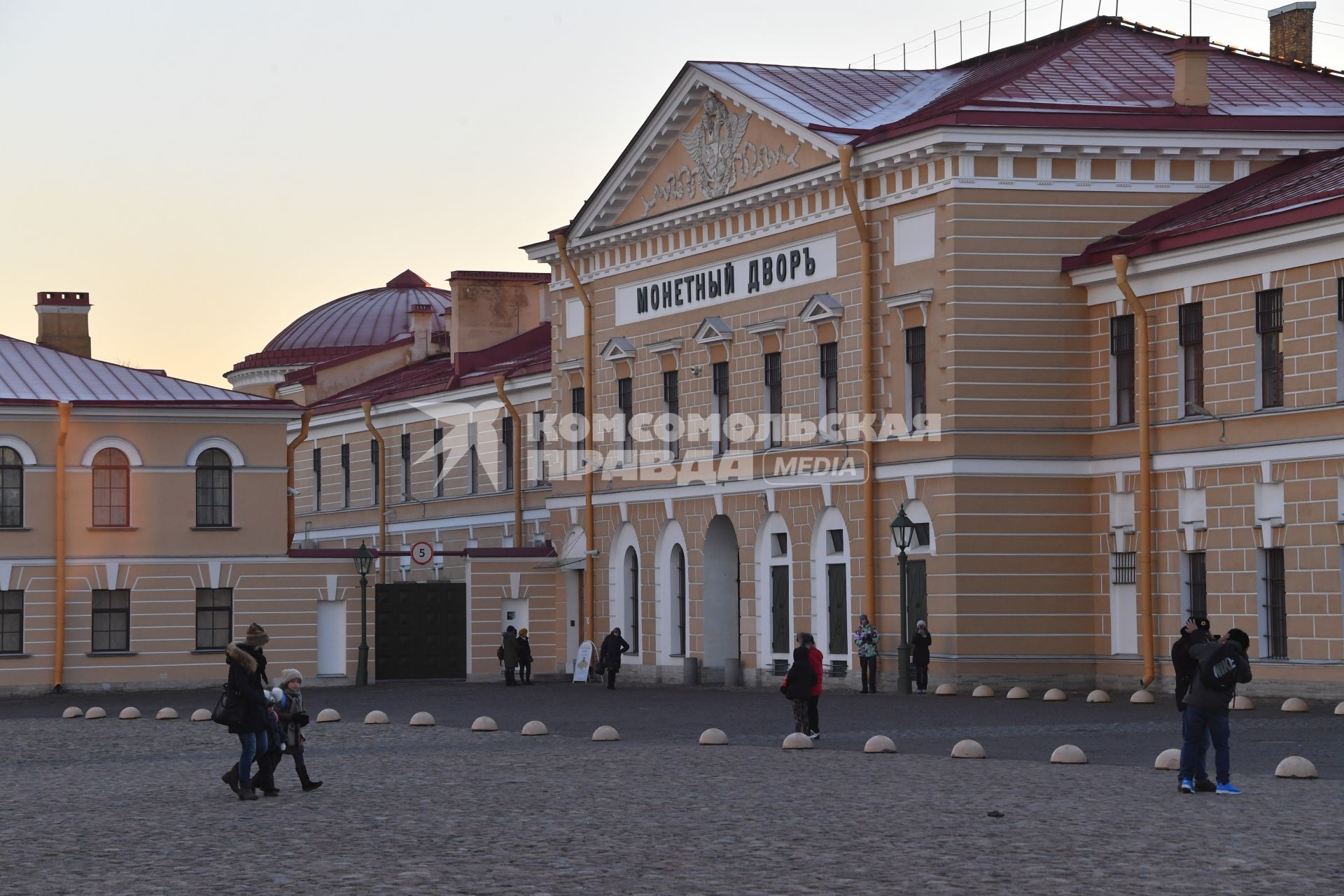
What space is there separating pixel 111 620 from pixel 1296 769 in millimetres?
30961

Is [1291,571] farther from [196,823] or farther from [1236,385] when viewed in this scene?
[196,823]

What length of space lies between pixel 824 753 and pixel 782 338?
19.3m

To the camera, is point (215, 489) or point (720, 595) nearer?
point (720, 595)

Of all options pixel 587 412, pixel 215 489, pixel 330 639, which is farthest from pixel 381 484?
pixel 215 489

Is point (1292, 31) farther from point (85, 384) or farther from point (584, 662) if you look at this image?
point (85, 384)

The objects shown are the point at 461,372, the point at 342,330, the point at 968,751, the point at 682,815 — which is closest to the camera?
the point at 682,815

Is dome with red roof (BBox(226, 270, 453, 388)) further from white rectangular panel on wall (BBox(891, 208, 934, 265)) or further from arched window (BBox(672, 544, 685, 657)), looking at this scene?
white rectangular panel on wall (BBox(891, 208, 934, 265))

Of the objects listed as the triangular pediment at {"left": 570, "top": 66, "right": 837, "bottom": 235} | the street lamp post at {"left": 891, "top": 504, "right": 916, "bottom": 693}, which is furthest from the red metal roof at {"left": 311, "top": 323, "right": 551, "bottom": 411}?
the street lamp post at {"left": 891, "top": 504, "right": 916, "bottom": 693}

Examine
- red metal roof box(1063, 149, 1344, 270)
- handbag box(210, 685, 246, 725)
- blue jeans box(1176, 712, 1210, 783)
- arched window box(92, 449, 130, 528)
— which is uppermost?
red metal roof box(1063, 149, 1344, 270)

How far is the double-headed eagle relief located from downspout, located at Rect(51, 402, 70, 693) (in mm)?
12597

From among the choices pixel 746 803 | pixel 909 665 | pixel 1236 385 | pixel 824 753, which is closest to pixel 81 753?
pixel 824 753

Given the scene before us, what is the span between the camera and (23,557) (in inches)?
1806

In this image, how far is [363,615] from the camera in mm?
48000

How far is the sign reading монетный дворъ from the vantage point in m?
42.3
